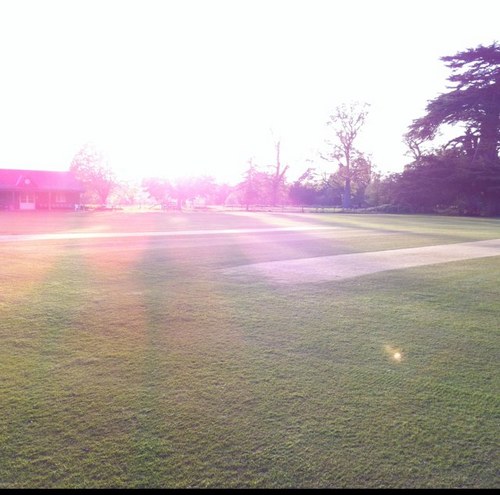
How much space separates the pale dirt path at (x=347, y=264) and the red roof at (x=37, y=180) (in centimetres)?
4226

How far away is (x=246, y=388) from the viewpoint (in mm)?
3223

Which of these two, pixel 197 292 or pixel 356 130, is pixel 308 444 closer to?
pixel 197 292

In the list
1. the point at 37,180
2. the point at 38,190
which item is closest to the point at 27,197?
the point at 38,190

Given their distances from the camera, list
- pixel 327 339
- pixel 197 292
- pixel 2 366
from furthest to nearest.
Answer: pixel 197 292, pixel 327 339, pixel 2 366

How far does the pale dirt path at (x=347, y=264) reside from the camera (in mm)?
7953

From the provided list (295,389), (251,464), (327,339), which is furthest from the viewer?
(327,339)

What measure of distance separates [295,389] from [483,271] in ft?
24.3

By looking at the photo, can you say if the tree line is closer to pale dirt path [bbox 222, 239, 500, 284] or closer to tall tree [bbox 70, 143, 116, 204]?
tall tree [bbox 70, 143, 116, 204]

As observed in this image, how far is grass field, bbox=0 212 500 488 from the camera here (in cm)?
232

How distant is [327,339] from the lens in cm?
435

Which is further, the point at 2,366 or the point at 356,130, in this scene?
the point at 356,130

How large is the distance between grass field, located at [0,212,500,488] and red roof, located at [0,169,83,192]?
42757 millimetres

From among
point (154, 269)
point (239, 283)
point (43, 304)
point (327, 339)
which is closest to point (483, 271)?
point (239, 283)

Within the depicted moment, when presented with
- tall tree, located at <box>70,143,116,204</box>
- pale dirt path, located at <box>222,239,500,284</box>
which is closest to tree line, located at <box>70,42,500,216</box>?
tall tree, located at <box>70,143,116,204</box>
